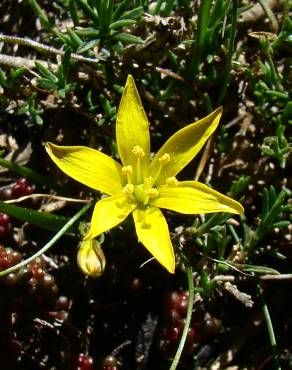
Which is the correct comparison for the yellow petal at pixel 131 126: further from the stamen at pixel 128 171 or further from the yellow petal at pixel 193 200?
the yellow petal at pixel 193 200

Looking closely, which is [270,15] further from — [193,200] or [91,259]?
[91,259]

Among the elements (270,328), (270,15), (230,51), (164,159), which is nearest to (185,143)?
(164,159)

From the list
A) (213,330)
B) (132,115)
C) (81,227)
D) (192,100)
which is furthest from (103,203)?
(192,100)

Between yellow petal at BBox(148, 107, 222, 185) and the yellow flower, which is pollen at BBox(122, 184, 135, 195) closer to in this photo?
the yellow flower

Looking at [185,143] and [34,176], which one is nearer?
[185,143]

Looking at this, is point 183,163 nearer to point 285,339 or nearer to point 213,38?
point 213,38

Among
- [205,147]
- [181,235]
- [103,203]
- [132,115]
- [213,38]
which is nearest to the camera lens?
[103,203]

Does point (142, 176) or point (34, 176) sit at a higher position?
point (142, 176)
